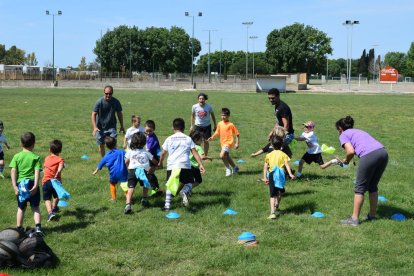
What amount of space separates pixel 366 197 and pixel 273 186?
7.03 feet

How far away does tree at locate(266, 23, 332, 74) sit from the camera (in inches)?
4227

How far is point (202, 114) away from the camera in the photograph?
38.4 ft

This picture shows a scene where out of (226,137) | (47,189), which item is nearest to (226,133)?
(226,137)

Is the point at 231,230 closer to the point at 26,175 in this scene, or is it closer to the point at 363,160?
the point at 363,160

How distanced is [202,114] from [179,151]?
3729 mm

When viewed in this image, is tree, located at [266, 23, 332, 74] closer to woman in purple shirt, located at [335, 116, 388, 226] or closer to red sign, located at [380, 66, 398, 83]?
red sign, located at [380, 66, 398, 83]

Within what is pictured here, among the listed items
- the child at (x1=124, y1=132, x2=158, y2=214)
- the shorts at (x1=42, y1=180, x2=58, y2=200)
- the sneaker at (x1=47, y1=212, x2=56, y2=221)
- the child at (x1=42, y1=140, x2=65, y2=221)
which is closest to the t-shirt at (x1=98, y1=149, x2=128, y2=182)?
the child at (x1=124, y1=132, x2=158, y2=214)

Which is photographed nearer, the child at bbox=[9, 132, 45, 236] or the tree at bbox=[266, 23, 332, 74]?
the child at bbox=[9, 132, 45, 236]

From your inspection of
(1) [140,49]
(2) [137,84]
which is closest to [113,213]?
(2) [137,84]

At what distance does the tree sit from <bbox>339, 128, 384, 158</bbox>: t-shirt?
338 feet

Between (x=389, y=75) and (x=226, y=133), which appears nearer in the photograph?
(x=226, y=133)

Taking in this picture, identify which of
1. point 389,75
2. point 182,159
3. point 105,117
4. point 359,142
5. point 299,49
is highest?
point 299,49

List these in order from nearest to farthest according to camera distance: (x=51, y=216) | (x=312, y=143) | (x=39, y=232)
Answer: (x=39, y=232) < (x=51, y=216) < (x=312, y=143)

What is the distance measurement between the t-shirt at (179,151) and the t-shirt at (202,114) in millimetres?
3637
